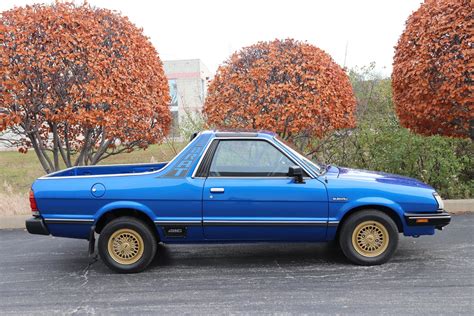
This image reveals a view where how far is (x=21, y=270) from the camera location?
5504 mm

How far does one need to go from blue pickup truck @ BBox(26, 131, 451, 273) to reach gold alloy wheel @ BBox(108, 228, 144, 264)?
0.01 m

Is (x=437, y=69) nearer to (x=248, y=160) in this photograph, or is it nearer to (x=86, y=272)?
(x=248, y=160)

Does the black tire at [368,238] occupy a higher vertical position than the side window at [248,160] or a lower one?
lower

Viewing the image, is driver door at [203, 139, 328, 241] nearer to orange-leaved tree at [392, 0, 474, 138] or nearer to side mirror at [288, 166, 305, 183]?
side mirror at [288, 166, 305, 183]

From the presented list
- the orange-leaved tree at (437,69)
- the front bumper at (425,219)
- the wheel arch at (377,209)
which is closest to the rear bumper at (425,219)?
the front bumper at (425,219)

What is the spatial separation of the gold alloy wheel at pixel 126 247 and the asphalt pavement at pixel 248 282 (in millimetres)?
196

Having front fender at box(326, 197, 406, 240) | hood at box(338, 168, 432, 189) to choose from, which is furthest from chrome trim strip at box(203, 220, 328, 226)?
hood at box(338, 168, 432, 189)

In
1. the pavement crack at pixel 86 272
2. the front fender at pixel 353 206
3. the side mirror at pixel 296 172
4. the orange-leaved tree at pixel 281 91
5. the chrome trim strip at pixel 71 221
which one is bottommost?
the pavement crack at pixel 86 272

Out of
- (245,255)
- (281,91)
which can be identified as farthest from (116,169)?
(281,91)

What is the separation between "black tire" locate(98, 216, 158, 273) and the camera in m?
5.15

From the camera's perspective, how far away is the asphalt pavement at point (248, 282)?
420 centimetres

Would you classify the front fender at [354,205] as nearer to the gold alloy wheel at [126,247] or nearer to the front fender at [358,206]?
the front fender at [358,206]

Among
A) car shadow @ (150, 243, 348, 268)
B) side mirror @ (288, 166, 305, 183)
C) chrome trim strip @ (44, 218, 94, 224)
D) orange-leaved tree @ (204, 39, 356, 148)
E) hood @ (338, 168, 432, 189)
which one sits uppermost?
orange-leaved tree @ (204, 39, 356, 148)

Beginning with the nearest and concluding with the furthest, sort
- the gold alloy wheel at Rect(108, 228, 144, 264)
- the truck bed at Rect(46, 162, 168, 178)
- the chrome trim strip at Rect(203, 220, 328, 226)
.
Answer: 1. the chrome trim strip at Rect(203, 220, 328, 226)
2. the gold alloy wheel at Rect(108, 228, 144, 264)
3. the truck bed at Rect(46, 162, 168, 178)
